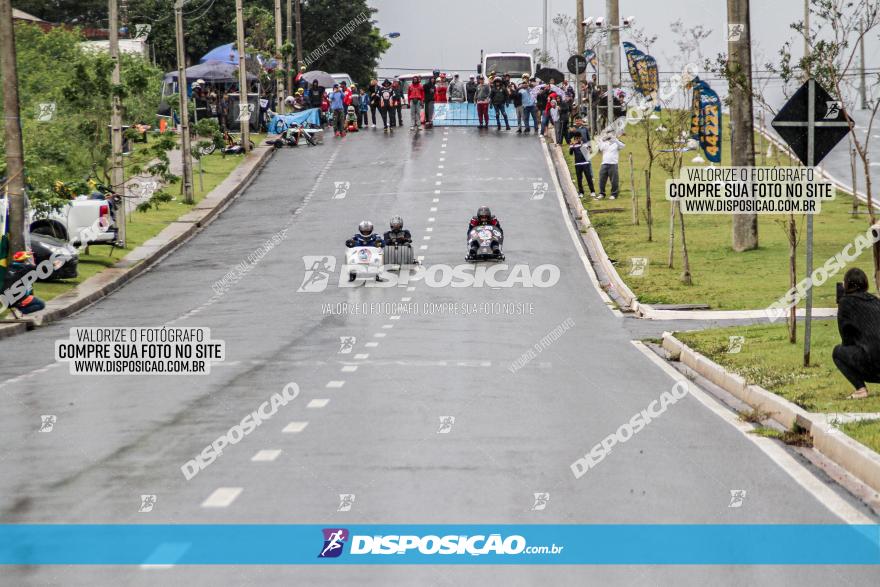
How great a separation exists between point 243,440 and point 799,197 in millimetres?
7343

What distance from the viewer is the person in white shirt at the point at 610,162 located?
139 ft

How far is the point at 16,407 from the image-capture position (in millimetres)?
15922

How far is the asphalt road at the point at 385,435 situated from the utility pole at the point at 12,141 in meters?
3.27

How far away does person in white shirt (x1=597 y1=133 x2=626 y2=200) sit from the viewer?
42.4m

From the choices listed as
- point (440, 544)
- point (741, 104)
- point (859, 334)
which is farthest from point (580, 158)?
point (440, 544)

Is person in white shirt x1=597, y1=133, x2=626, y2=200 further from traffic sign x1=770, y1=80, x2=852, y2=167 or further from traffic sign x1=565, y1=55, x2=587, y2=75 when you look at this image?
traffic sign x1=770, y1=80, x2=852, y2=167

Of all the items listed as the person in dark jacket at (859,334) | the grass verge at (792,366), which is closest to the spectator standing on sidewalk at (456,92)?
the grass verge at (792,366)

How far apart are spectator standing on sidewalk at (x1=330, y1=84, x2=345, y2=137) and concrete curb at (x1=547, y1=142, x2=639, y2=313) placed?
9990 millimetres

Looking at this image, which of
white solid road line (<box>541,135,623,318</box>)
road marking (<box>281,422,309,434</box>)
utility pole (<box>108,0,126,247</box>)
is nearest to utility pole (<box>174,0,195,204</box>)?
utility pole (<box>108,0,126,247</box>)

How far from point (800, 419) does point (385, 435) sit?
3.94m

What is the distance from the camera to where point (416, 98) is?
58.9 metres

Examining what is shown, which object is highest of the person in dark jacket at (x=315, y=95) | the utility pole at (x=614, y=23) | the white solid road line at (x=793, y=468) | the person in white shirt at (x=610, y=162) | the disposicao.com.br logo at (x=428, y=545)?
the utility pole at (x=614, y=23)

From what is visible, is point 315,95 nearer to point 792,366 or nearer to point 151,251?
point 151,251

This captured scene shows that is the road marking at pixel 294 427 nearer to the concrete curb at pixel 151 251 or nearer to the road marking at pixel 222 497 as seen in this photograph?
the road marking at pixel 222 497
